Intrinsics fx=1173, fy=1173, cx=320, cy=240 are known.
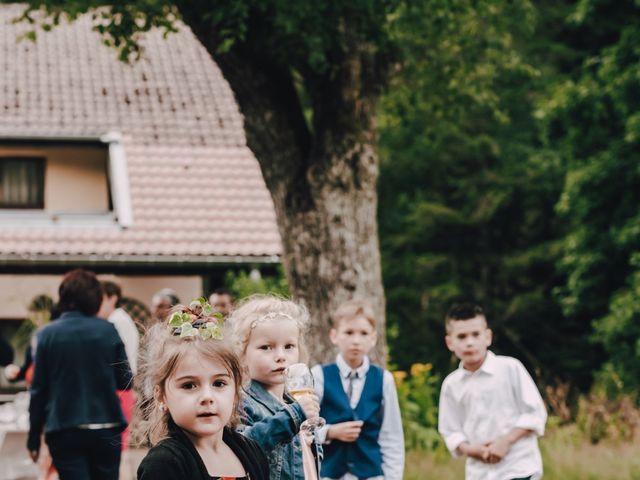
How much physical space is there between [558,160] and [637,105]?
374 cm

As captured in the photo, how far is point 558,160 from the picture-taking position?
24.8 metres

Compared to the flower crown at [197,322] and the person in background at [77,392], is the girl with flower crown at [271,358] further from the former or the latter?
the person in background at [77,392]

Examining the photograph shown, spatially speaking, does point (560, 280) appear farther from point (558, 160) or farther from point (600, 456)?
point (600, 456)

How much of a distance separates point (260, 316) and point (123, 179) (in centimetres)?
1541

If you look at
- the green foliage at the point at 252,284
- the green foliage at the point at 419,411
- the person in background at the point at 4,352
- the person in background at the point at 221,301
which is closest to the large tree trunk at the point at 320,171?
the person in background at the point at 221,301

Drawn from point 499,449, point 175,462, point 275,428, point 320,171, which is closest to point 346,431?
point 499,449

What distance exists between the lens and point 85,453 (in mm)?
8047

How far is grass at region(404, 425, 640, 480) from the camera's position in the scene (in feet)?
36.2

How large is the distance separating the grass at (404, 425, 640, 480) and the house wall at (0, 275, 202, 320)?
8512mm

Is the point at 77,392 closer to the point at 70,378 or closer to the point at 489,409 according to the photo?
the point at 70,378

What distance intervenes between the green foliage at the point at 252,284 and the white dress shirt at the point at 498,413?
32.3 ft

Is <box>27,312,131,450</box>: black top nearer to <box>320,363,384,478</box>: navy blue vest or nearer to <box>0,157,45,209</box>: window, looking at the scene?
<box>320,363,384,478</box>: navy blue vest

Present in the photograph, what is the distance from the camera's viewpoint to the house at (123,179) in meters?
18.9

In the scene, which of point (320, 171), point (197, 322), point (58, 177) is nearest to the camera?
point (197, 322)
